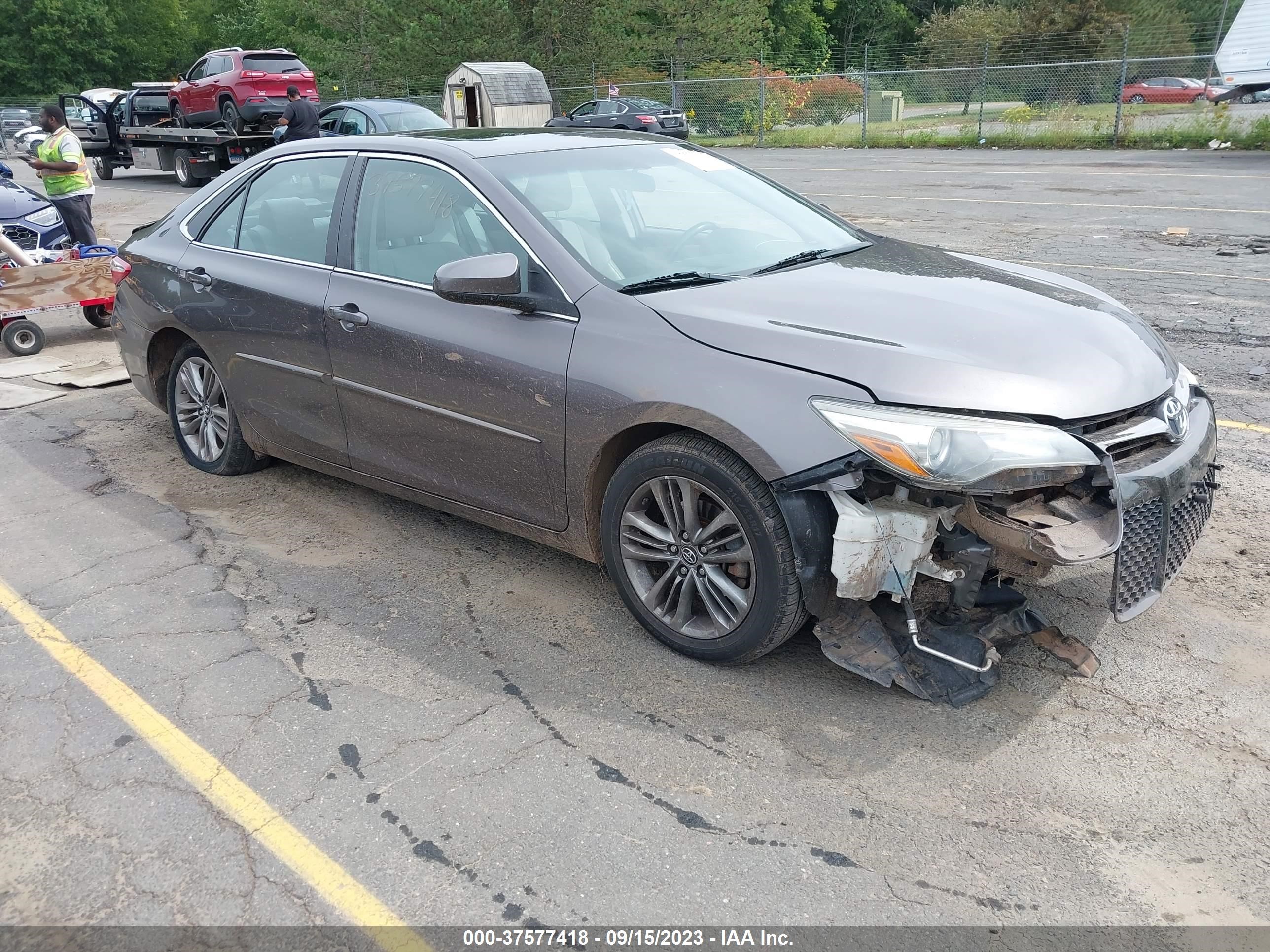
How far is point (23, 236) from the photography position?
34.8ft

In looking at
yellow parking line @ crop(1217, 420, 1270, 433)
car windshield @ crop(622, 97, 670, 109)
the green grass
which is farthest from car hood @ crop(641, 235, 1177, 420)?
car windshield @ crop(622, 97, 670, 109)

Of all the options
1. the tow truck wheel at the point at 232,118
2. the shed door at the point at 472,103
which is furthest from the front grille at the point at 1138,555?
the shed door at the point at 472,103

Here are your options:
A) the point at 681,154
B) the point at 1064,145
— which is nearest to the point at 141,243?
the point at 681,154

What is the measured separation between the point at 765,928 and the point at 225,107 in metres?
24.3

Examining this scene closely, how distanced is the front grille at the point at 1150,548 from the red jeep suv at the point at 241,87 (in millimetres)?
22023

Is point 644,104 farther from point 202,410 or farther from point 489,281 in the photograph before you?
point 489,281

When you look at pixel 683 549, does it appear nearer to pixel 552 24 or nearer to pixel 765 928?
pixel 765 928

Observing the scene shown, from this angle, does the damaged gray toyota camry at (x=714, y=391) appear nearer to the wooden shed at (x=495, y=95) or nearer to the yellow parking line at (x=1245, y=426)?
the yellow parking line at (x=1245, y=426)

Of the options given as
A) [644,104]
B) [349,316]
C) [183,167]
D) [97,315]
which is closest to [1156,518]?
[349,316]

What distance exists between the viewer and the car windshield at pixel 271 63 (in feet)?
73.8

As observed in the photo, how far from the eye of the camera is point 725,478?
322 cm

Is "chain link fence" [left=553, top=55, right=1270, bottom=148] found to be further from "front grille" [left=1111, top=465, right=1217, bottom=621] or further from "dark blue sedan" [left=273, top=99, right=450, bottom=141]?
"front grille" [left=1111, top=465, right=1217, bottom=621]

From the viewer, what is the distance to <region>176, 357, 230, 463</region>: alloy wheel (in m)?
5.30

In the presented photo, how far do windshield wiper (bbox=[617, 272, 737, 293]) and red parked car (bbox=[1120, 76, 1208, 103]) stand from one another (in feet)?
93.2
